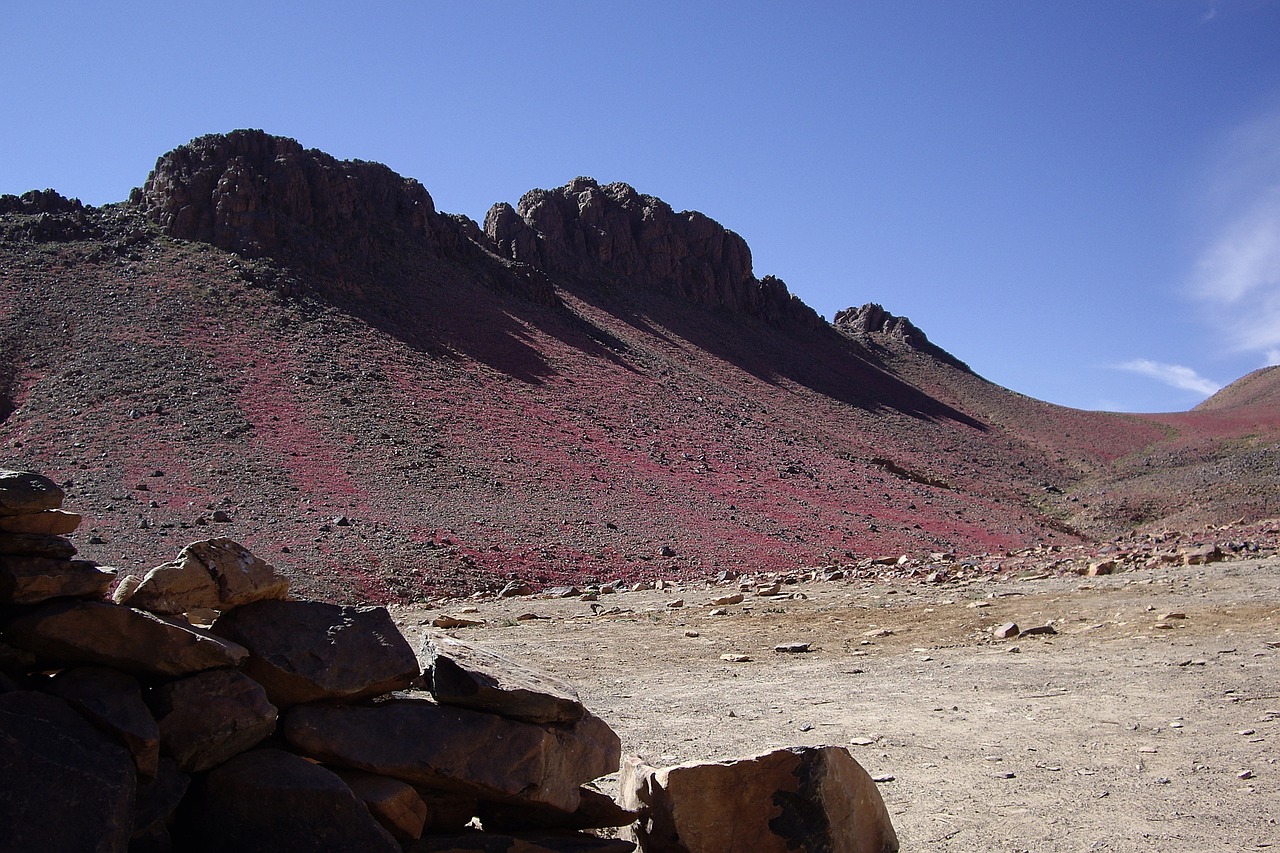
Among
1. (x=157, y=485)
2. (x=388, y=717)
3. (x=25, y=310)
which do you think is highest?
(x=25, y=310)

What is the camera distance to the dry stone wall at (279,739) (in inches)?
170

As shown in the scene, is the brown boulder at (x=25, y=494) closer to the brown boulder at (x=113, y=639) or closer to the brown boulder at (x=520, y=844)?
the brown boulder at (x=113, y=639)

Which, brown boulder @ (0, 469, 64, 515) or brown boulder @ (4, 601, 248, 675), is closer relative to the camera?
brown boulder @ (4, 601, 248, 675)

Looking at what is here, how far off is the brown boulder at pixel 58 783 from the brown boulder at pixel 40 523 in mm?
889

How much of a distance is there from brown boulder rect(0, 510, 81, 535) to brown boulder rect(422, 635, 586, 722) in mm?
2029

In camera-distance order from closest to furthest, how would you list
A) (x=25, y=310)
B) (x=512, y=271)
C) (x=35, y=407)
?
(x=35, y=407) → (x=25, y=310) → (x=512, y=271)

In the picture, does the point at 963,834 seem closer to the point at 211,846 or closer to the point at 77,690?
the point at 211,846

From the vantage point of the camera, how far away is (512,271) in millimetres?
57844

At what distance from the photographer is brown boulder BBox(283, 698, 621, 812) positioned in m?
5.05

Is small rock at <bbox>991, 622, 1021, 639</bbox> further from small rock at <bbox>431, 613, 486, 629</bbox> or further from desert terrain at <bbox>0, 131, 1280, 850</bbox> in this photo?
small rock at <bbox>431, 613, 486, 629</bbox>

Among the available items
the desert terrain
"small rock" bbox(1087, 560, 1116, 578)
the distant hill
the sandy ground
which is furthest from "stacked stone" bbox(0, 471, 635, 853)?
the distant hill

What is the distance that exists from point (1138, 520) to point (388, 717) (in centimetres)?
4273

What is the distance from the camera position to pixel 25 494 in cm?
478

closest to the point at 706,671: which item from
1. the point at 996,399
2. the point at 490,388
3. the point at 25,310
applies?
the point at 490,388
